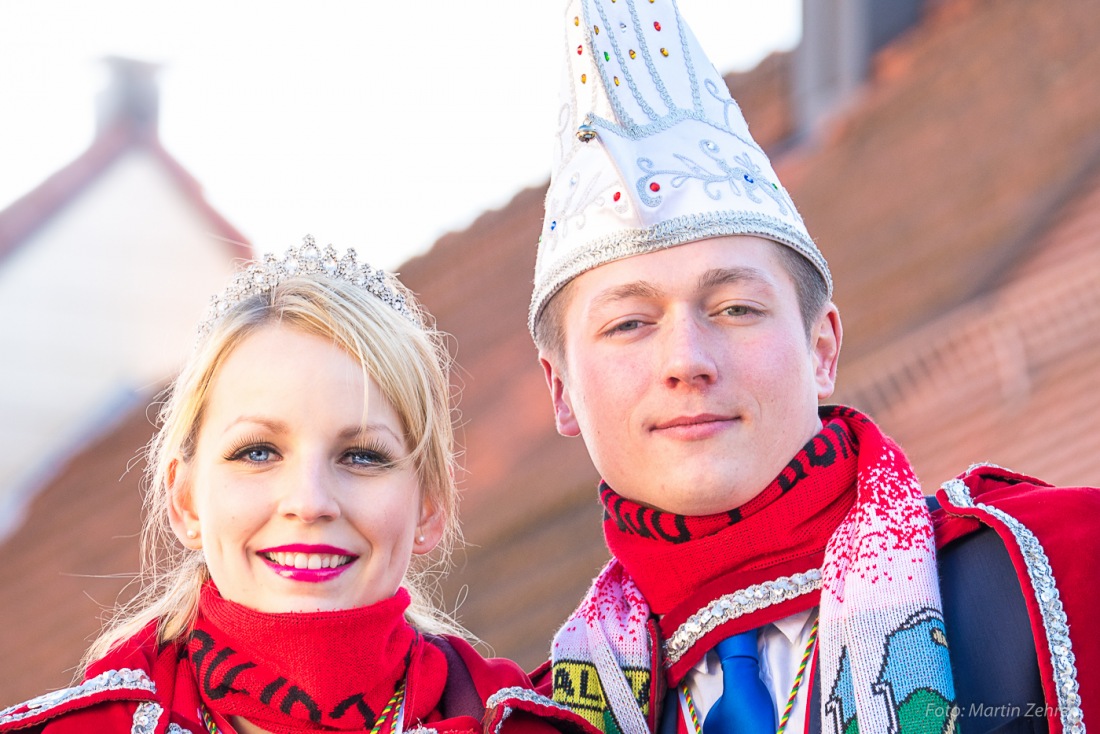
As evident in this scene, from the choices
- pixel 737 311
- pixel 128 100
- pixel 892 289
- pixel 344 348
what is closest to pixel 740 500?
pixel 737 311

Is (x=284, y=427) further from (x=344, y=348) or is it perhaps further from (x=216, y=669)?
(x=216, y=669)

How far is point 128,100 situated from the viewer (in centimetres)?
1071

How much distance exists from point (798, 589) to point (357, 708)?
70cm

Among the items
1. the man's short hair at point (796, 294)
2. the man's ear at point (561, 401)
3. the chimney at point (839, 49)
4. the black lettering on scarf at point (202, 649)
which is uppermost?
the chimney at point (839, 49)

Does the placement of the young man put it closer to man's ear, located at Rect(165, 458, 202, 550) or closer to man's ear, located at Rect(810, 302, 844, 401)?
man's ear, located at Rect(810, 302, 844, 401)

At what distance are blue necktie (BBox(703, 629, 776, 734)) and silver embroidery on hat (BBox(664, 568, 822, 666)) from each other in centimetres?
4

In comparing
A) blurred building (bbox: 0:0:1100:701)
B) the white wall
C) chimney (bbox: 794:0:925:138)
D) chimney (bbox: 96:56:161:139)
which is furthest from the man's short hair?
chimney (bbox: 96:56:161:139)

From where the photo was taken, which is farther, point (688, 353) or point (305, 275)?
point (305, 275)

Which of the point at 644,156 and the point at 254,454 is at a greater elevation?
the point at 644,156

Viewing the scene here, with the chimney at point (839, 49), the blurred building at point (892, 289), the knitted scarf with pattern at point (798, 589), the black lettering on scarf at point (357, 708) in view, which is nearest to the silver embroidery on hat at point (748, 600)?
the knitted scarf with pattern at point (798, 589)

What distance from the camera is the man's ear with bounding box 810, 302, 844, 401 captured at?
260cm

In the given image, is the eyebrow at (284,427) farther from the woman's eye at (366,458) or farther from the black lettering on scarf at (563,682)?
the black lettering on scarf at (563,682)

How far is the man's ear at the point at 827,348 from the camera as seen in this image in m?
2.60

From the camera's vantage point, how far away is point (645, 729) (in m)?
2.32
